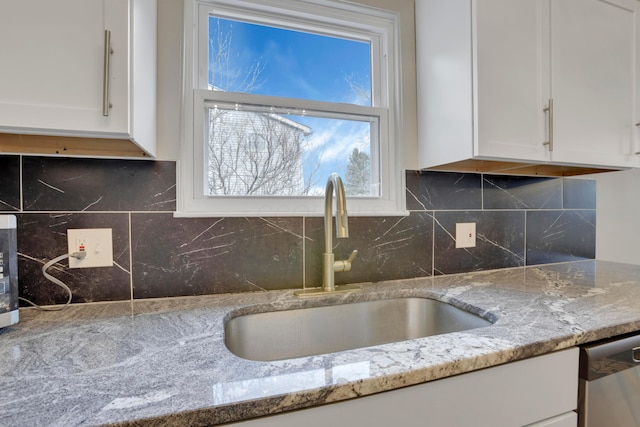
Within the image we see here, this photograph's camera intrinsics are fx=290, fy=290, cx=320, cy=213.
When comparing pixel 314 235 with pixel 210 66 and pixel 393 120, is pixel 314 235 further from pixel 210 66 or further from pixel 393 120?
pixel 210 66

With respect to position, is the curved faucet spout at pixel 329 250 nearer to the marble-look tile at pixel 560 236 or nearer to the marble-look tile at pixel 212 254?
the marble-look tile at pixel 212 254

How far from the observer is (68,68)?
67 centimetres

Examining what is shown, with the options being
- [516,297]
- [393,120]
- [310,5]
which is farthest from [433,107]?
[516,297]

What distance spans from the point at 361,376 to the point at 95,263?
2.97 ft

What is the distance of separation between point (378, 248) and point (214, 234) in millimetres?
647

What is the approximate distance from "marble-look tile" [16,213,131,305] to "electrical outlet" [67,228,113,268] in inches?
0.5

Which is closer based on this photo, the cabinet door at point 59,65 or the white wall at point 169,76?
the cabinet door at point 59,65

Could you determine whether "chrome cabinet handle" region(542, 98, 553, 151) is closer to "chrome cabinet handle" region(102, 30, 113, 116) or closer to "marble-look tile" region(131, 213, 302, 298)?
"marble-look tile" region(131, 213, 302, 298)

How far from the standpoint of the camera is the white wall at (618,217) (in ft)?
5.63

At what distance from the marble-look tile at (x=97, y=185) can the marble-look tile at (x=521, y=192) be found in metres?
1.39

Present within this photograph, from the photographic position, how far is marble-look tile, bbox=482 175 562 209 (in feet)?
4.61

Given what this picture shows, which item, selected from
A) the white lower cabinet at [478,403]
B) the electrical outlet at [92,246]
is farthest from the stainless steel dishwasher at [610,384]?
the electrical outlet at [92,246]

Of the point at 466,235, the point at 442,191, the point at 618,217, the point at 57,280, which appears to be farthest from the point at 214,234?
the point at 618,217

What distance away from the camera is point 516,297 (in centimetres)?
95
